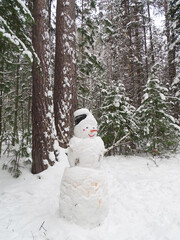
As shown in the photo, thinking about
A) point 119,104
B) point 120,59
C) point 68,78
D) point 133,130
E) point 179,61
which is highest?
point 120,59

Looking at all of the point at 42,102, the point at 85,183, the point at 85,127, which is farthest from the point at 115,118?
the point at 85,183

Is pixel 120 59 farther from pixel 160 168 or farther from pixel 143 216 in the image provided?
pixel 143 216

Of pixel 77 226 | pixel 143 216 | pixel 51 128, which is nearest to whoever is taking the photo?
pixel 77 226

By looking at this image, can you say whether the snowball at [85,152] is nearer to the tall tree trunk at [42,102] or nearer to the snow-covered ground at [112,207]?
the snow-covered ground at [112,207]

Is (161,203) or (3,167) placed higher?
(3,167)

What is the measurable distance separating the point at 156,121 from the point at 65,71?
4115 mm

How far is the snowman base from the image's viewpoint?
116 inches

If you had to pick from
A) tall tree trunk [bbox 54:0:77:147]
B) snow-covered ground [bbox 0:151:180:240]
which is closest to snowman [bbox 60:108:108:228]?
snow-covered ground [bbox 0:151:180:240]

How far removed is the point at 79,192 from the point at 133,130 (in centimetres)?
507

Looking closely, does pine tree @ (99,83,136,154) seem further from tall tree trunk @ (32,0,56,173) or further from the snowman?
the snowman

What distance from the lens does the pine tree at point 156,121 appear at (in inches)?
264

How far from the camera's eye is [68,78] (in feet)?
18.8

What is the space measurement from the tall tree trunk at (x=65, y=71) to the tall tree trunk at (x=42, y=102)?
338mm

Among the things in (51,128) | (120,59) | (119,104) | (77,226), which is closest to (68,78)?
(51,128)
